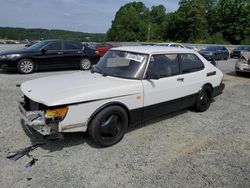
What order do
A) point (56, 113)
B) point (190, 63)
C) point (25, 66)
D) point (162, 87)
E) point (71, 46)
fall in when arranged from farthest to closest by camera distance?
point (71, 46), point (25, 66), point (190, 63), point (162, 87), point (56, 113)

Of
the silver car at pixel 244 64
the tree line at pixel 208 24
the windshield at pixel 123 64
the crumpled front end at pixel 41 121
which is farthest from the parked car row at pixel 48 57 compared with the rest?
the tree line at pixel 208 24

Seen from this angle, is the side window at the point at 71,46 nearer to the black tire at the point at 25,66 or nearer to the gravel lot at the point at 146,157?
the black tire at the point at 25,66

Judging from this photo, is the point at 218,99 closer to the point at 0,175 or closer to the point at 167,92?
the point at 167,92

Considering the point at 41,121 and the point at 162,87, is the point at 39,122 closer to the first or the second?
the point at 41,121

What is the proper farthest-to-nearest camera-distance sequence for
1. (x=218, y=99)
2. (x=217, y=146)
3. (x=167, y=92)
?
(x=218, y=99), (x=167, y=92), (x=217, y=146)

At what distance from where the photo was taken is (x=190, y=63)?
18.7ft

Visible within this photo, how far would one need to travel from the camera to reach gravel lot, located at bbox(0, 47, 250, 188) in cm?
333

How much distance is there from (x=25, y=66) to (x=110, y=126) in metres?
7.51

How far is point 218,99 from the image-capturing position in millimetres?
7418

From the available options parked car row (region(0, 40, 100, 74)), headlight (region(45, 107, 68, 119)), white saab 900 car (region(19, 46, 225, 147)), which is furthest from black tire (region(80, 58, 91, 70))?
headlight (region(45, 107, 68, 119))

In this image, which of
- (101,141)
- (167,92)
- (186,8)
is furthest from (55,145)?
(186,8)

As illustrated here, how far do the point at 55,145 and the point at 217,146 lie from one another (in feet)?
8.63

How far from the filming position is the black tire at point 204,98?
19.5 feet

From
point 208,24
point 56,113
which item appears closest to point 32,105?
point 56,113
